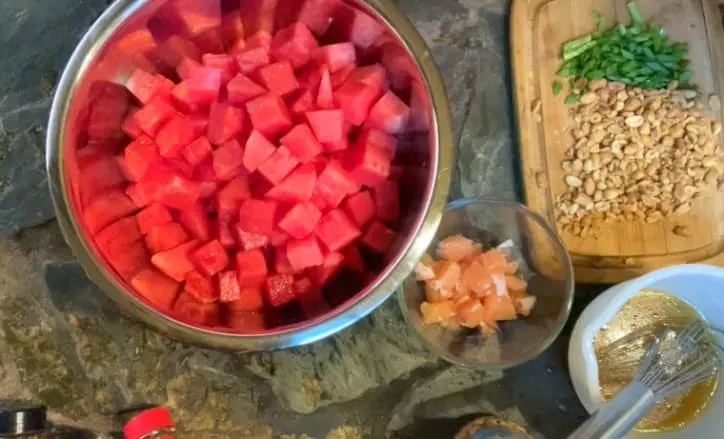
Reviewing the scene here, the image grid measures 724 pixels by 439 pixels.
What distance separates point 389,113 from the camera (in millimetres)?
1215

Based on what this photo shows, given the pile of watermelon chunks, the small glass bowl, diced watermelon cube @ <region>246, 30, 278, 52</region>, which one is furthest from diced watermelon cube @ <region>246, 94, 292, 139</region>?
the small glass bowl

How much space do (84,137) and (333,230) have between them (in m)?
0.37

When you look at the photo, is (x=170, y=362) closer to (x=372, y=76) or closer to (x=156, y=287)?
(x=156, y=287)

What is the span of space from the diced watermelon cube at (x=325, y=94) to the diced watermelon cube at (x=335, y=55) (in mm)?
28

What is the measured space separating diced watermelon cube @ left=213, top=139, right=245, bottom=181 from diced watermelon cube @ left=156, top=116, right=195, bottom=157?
0.05 metres

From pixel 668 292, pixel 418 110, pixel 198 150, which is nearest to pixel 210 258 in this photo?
pixel 198 150

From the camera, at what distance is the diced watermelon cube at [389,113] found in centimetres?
121

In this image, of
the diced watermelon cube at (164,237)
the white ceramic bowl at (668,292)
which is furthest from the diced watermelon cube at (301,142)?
the white ceramic bowl at (668,292)

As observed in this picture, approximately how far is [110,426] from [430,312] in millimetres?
526

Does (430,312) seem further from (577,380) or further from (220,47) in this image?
(220,47)

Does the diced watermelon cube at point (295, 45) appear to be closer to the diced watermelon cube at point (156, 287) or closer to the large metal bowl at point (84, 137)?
the large metal bowl at point (84, 137)

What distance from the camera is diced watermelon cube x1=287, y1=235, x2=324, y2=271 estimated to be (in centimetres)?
121

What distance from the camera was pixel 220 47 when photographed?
1.29 meters

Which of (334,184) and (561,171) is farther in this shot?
(561,171)
